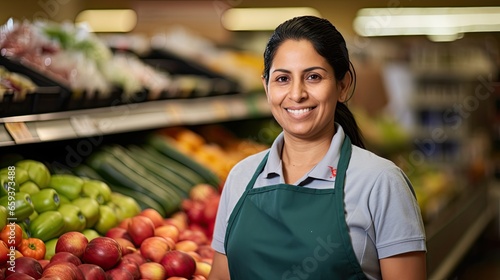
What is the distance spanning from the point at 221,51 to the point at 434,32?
23.6ft

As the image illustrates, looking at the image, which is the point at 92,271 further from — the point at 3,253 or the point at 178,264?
the point at 178,264

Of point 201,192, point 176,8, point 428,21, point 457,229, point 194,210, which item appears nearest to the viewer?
point 194,210

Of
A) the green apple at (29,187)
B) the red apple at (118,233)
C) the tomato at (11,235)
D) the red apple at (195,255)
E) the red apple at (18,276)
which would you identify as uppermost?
the green apple at (29,187)

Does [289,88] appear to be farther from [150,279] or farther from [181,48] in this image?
[181,48]

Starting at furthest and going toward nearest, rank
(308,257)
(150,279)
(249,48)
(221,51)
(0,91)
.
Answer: (249,48), (221,51), (0,91), (150,279), (308,257)

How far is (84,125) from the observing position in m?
3.06

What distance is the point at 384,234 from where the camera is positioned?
1.75 m

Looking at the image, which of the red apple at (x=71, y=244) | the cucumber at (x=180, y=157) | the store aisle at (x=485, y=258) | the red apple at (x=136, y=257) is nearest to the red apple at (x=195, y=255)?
the red apple at (x=136, y=257)

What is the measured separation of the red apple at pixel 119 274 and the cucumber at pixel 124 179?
3.20 ft

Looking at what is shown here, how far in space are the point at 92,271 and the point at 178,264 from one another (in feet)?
1.23

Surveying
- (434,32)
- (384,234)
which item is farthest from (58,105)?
(434,32)

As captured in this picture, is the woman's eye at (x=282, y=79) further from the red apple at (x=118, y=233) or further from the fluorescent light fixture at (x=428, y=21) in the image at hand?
the fluorescent light fixture at (x=428, y=21)

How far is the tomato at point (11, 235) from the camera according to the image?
2111 mm

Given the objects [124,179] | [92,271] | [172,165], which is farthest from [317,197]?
[172,165]
